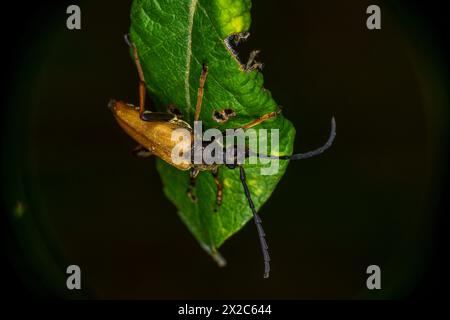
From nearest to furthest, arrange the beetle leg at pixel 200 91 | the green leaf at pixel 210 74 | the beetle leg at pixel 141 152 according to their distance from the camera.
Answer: the green leaf at pixel 210 74
the beetle leg at pixel 200 91
the beetle leg at pixel 141 152

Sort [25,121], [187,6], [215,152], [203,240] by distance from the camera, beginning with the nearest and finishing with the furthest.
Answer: [187,6], [215,152], [203,240], [25,121]

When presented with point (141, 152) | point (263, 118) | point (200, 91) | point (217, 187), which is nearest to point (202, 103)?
point (200, 91)

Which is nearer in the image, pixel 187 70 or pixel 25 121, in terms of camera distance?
pixel 187 70

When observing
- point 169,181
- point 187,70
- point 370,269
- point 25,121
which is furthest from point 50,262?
point 370,269

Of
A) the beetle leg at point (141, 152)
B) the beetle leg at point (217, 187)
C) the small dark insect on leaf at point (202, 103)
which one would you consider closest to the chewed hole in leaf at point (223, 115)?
the small dark insect on leaf at point (202, 103)

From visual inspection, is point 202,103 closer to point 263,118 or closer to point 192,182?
point 263,118

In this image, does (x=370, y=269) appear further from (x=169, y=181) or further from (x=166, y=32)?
(x=166, y=32)

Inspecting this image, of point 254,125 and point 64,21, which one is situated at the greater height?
point 64,21

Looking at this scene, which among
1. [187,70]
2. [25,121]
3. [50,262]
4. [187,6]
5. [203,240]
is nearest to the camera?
[187,6]

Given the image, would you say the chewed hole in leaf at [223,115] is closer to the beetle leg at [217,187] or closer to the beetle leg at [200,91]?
the beetle leg at [200,91]
